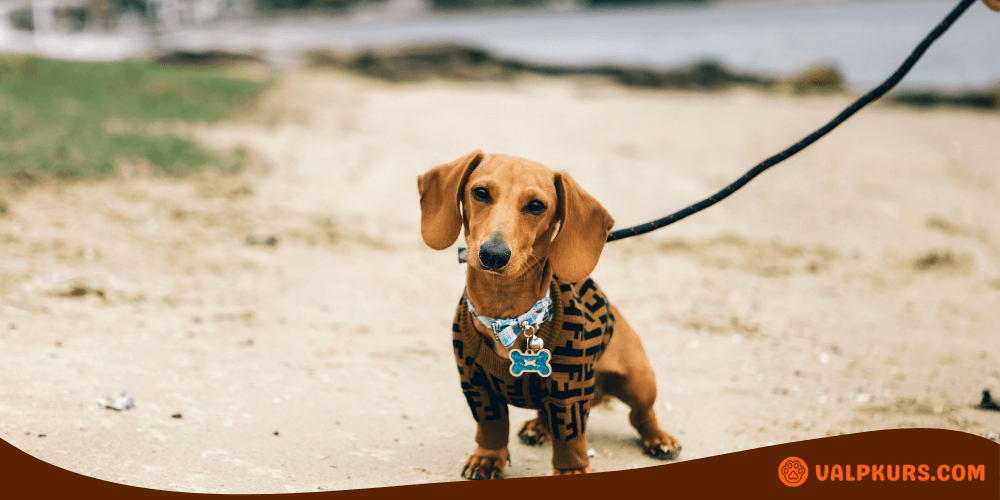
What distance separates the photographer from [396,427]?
10.7 feet

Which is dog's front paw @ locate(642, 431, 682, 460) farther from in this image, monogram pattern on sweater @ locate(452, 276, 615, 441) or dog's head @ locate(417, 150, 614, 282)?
dog's head @ locate(417, 150, 614, 282)

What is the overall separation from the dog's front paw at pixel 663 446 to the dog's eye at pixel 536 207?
133 centimetres

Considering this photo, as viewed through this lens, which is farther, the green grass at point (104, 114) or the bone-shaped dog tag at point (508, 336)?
the green grass at point (104, 114)

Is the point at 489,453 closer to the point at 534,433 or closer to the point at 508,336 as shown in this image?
the point at 534,433

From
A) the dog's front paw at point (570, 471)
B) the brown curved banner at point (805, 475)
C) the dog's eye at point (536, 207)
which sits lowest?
the dog's front paw at point (570, 471)

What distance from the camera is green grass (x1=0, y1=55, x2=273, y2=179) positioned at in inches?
264

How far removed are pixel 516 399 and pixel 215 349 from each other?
85.8 inches

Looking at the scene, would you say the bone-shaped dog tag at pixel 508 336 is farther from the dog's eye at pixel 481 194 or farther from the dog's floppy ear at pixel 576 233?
the dog's eye at pixel 481 194

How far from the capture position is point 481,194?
2406mm

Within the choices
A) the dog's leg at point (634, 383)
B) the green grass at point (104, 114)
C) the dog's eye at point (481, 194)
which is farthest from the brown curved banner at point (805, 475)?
the green grass at point (104, 114)

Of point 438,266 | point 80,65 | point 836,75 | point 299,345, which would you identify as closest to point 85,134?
point 438,266

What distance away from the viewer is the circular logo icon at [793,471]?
2.40m

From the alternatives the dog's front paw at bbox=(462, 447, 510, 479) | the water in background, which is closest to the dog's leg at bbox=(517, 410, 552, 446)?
the dog's front paw at bbox=(462, 447, 510, 479)

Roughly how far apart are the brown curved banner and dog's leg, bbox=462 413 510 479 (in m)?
0.35
